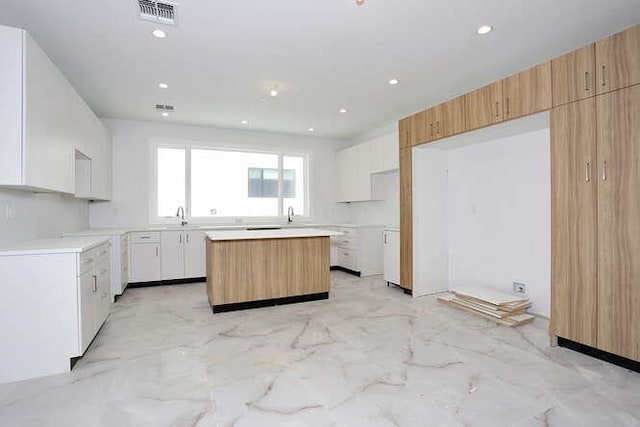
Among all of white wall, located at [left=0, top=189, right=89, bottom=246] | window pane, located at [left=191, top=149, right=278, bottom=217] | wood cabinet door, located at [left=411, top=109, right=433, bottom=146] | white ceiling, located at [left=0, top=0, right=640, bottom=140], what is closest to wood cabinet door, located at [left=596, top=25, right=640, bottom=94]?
white ceiling, located at [left=0, top=0, right=640, bottom=140]

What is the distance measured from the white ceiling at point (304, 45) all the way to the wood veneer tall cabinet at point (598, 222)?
84 cm

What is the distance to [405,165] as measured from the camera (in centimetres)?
443

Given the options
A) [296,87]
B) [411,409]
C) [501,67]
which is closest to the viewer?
[411,409]

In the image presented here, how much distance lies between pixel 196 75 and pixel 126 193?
9.38ft

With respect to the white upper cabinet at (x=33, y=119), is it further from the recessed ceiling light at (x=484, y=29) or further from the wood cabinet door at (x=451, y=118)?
the wood cabinet door at (x=451, y=118)

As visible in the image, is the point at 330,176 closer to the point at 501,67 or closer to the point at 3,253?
the point at 501,67

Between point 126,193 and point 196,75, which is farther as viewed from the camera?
point 126,193

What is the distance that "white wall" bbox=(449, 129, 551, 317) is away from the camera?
347 centimetres

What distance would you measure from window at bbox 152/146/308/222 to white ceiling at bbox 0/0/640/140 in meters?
1.42

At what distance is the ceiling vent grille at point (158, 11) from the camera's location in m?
2.40

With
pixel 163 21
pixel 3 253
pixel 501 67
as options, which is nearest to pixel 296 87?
pixel 163 21

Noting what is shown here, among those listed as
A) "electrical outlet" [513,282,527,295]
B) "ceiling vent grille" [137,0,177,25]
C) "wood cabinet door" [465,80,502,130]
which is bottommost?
"electrical outlet" [513,282,527,295]

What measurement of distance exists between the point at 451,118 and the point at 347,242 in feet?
9.87

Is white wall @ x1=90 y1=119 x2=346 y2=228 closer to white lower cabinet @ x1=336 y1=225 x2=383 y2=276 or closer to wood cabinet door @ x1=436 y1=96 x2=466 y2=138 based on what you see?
white lower cabinet @ x1=336 y1=225 x2=383 y2=276
